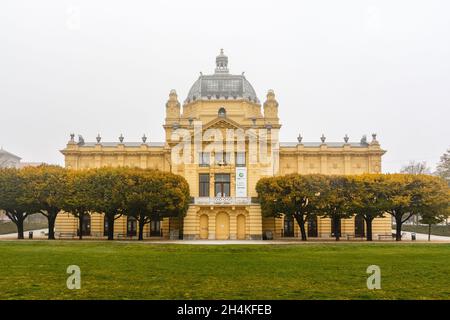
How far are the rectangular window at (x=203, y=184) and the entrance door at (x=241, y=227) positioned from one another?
6237 millimetres

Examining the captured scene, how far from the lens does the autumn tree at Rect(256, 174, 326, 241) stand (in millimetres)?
66312

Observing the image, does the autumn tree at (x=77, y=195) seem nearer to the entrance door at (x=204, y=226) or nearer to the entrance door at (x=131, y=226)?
the entrance door at (x=131, y=226)

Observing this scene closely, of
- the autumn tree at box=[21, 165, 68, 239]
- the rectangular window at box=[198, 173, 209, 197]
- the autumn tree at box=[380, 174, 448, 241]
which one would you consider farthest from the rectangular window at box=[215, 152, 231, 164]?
the autumn tree at box=[380, 174, 448, 241]

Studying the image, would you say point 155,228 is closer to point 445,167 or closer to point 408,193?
point 408,193

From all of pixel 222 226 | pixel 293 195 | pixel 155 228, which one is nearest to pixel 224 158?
pixel 222 226

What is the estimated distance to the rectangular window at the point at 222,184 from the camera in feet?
246

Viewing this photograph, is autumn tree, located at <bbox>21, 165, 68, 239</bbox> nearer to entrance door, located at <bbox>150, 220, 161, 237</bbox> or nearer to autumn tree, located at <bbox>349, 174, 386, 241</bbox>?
entrance door, located at <bbox>150, 220, 161, 237</bbox>

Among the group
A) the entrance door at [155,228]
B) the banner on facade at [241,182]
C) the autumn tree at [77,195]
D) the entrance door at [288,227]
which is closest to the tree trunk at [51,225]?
the autumn tree at [77,195]

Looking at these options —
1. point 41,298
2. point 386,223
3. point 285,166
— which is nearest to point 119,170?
point 285,166

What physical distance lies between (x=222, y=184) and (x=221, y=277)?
49.4m
